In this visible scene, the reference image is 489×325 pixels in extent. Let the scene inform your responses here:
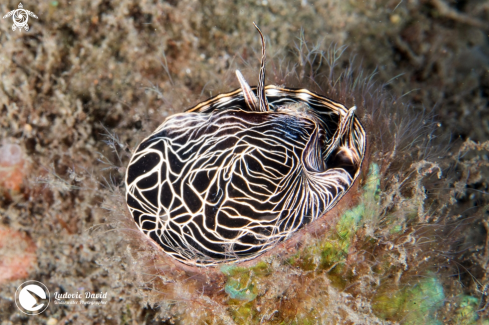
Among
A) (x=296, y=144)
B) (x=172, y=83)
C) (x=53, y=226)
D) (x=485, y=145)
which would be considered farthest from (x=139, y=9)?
(x=485, y=145)

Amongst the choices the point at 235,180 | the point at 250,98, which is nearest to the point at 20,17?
the point at 250,98

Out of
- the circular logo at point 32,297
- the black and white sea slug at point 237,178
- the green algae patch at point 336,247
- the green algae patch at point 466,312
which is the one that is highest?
the black and white sea slug at point 237,178

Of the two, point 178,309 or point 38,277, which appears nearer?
point 178,309

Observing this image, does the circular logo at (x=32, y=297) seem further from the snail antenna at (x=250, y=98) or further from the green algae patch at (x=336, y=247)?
the snail antenna at (x=250, y=98)

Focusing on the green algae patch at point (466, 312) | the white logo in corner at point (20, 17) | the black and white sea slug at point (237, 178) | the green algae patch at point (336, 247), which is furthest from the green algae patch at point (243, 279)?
the white logo in corner at point (20, 17)

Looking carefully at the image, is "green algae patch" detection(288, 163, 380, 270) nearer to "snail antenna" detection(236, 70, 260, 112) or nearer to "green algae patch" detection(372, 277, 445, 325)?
"green algae patch" detection(372, 277, 445, 325)

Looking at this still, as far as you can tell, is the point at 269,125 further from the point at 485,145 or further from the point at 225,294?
the point at 485,145

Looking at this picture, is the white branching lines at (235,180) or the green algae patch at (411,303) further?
the green algae patch at (411,303)
